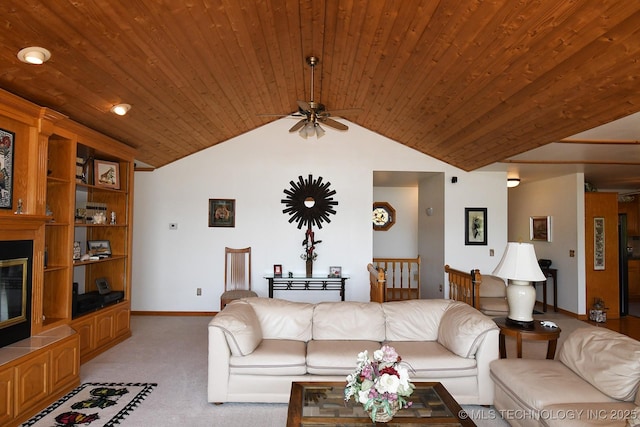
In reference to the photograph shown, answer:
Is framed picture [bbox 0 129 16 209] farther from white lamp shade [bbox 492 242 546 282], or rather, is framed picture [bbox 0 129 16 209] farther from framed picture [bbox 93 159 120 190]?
white lamp shade [bbox 492 242 546 282]

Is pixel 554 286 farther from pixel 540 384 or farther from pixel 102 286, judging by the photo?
pixel 102 286

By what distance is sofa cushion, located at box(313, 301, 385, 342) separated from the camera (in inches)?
142

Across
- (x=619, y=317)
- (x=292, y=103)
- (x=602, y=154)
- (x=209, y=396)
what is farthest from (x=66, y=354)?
(x=619, y=317)

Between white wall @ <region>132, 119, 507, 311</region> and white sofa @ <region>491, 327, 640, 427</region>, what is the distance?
12.3ft

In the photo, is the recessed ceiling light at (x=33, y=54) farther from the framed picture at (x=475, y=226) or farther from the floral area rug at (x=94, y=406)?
the framed picture at (x=475, y=226)

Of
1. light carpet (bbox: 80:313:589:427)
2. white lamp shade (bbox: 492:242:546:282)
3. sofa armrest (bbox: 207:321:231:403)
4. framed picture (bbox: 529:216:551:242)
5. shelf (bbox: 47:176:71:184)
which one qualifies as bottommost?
light carpet (bbox: 80:313:589:427)

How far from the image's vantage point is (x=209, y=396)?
3.13m

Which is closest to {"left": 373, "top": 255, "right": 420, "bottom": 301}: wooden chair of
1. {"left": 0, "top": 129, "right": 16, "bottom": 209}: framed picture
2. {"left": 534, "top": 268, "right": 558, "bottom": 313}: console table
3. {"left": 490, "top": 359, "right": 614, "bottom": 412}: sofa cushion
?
{"left": 534, "top": 268, "right": 558, "bottom": 313}: console table

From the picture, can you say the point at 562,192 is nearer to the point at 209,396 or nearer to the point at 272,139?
the point at 272,139

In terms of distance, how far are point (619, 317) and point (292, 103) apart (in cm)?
658

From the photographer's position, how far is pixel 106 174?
4.77 m

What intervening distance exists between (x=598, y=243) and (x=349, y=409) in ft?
20.5

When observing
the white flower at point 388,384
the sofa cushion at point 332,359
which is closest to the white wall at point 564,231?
the sofa cushion at point 332,359

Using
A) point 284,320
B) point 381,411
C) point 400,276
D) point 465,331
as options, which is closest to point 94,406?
point 284,320
